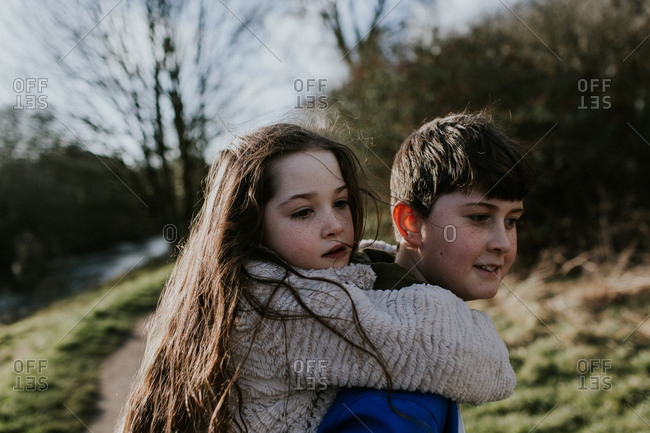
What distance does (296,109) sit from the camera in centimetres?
216

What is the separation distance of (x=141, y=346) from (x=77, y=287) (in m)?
8.01

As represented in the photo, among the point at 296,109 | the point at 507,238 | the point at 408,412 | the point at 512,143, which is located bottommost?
the point at 408,412

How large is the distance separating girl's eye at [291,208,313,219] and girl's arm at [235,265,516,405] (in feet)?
0.89

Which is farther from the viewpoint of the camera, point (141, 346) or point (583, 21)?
point (583, 21)

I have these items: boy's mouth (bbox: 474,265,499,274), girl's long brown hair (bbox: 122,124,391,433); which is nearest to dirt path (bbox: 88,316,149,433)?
girl's long brown hair (bbox: 122,124,391,433)

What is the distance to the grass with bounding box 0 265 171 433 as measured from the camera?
186 inches

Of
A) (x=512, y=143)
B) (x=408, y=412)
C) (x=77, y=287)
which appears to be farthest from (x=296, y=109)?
(x=77, y=287)

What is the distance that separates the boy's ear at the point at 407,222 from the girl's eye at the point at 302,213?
1.40 feet

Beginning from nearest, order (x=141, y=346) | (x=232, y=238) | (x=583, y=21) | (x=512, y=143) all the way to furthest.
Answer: (x=232, y=238), (x=512, y=143), (x=141, y=346), (x=583, y=21)

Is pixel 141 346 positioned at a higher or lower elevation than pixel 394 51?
lower

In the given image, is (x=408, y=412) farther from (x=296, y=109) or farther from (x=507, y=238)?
(x=296, y=109)

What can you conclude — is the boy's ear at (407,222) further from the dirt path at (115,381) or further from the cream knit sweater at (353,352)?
the dirt path at (115,381)

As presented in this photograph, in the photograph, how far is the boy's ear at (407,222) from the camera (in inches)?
72.7

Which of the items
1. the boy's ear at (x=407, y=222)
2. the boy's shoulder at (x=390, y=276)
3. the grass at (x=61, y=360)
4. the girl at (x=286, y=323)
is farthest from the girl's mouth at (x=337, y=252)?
the grass at (x=61, y=360)
